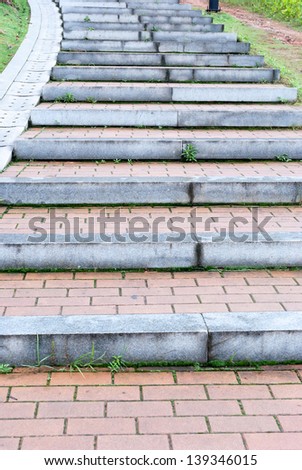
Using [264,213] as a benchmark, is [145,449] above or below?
below

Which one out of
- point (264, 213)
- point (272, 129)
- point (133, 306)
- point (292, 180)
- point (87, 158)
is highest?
point (272, 129)

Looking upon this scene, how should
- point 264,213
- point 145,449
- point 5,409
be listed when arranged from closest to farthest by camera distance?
point 145,449 < point 5,409 < point 264,213

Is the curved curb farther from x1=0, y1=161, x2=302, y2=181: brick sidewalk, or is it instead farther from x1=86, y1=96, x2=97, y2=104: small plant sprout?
x1=86, y1=96, x2=97, y2=104: small plant sprout

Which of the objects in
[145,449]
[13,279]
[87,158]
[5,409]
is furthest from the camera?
[87,158]

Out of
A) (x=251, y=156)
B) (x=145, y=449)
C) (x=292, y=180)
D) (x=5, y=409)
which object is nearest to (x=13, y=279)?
(x=5, y=409)

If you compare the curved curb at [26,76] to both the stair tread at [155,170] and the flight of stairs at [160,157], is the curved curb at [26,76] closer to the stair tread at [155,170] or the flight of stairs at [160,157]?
the flight of stairs at [160,157]

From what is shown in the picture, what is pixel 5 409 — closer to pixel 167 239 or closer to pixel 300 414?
pixel 300 414

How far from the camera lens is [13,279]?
3.95 m

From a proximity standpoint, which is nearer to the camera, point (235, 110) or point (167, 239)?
point (167, 239)

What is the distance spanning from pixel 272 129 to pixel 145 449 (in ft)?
15.7

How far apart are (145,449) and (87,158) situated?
3623 mm

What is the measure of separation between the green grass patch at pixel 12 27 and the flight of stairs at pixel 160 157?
0.83 metres

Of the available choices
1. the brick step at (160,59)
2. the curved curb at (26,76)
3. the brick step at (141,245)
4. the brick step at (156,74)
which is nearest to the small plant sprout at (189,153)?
the brick step at (141,245)

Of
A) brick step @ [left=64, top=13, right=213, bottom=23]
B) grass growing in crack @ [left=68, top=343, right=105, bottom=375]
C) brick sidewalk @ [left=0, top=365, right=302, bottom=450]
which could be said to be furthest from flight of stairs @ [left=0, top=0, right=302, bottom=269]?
brick step @ [left=64, top=13, right=213, bottom=23]
